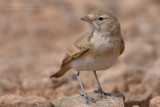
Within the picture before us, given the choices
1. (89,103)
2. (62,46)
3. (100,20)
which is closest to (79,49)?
(100,20)

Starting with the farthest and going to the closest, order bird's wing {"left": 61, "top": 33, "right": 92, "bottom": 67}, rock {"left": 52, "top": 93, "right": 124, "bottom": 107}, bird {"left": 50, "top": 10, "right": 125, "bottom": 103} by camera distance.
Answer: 1. bird's wing {"left": 61, "top": 33, "right": 92, "bottom": 67}
2. bird {"left": 50, "top": 10, "right": 125, "bottom": 103}
3. rock {"left": 52, "top": 93, "right": 124, "bottom": 107}

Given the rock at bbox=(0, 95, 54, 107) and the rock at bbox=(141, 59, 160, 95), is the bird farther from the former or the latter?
the rock at bbox=(141, 59, 160, 95)

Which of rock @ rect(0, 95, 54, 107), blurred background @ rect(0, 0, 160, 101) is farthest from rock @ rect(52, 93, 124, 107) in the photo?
blurred background @ rect(0, 0, 160, 101)

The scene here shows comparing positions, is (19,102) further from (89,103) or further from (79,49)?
(79,49)

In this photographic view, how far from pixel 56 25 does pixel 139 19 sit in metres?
3.32

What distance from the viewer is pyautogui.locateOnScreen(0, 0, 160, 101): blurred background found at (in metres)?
7.96

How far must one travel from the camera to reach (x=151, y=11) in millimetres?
14914

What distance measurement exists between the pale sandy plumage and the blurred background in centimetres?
124

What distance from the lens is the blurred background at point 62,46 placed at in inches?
313

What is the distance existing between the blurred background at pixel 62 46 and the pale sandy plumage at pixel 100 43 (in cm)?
124

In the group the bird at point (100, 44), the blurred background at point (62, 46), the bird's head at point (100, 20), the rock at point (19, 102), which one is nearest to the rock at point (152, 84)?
the blurred background at point (62, 46)

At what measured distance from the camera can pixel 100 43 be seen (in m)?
6.16

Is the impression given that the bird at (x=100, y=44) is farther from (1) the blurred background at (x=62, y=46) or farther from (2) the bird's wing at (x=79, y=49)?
(1) the blurred background at (x=62, y=46)

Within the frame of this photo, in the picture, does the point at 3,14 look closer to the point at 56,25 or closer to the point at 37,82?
the point at 56,25
